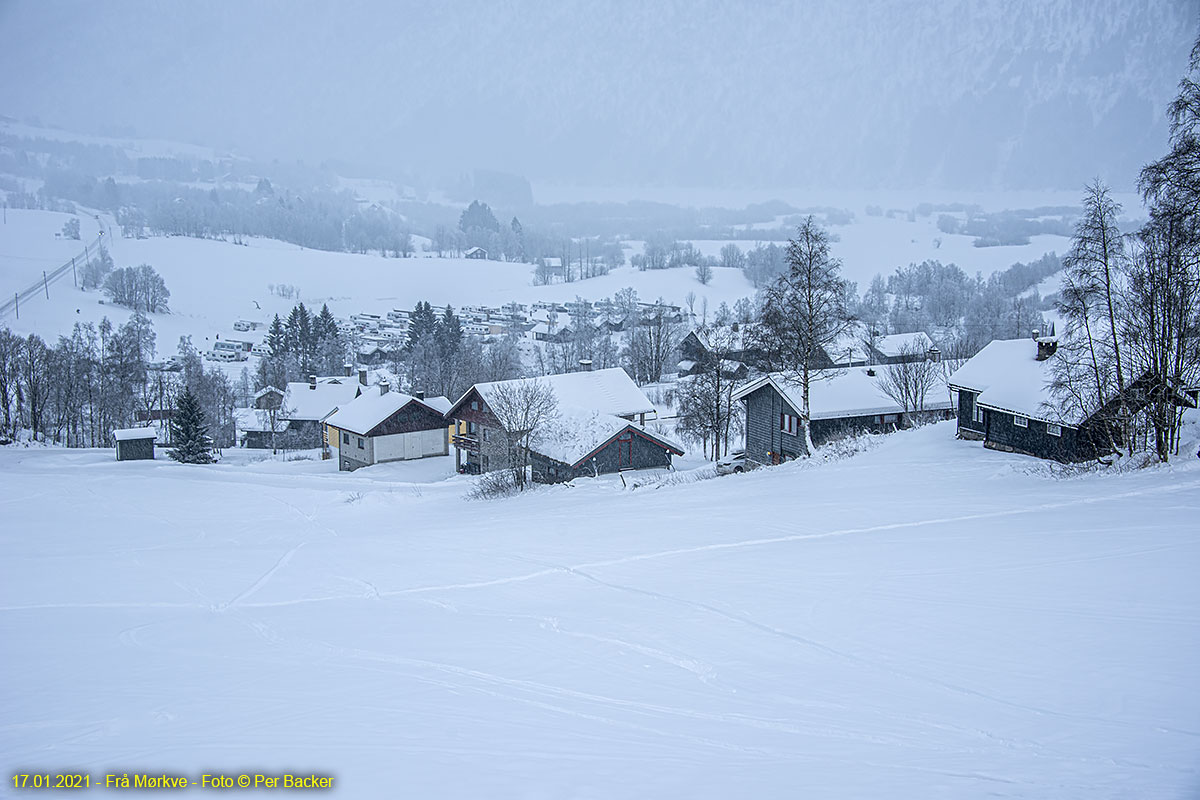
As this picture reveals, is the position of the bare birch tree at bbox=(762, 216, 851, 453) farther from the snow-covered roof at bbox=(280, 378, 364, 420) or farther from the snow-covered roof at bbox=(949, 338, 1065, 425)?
the snow-covered roof at bbox=(280, 378, 364, 420)

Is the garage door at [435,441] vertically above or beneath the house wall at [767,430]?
beneath

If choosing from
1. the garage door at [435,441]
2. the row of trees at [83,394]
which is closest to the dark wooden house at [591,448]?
the garage door at [435,441]

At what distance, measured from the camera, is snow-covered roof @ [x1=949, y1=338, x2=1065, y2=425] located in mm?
27188

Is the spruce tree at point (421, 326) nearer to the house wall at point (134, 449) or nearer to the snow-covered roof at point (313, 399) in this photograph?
the snow-covered roof at point (313, 399)

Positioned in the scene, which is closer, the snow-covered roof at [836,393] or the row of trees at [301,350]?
the snow-covered roof at [836,393]

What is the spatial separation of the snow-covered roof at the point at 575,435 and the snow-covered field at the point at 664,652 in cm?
1580

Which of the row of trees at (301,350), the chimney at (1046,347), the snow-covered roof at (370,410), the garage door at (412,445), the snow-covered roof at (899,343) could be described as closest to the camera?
the chimney at (1046,347)

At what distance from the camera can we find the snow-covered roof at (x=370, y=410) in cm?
4966

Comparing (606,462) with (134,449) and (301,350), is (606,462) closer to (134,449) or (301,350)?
(134,449)

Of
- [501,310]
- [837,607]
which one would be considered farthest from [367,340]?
[837,607]

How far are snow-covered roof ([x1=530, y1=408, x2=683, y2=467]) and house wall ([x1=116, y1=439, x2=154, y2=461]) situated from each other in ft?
86.6

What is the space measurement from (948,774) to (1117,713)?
2.32 m

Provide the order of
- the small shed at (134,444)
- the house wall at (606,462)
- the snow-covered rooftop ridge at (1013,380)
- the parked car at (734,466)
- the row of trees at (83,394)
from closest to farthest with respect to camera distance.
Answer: the snow-covered rooftop ridge at (1013,380)
the parked car at (734,466)
the house wall at (606,462)
the small shed at (134,444)
the row of trees at (83,394)

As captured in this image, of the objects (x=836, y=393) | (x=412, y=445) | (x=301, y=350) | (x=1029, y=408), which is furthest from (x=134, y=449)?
(x=301, y=350)
